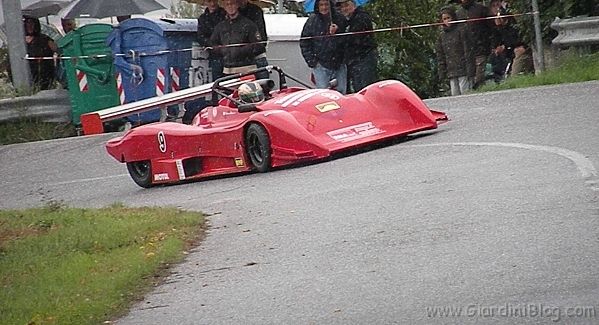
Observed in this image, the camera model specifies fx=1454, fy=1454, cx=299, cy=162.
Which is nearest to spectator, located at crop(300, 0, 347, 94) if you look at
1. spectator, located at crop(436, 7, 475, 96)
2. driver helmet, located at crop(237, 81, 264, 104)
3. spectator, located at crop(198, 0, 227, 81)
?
spectator, located at crop(198, 0, 227, 81)

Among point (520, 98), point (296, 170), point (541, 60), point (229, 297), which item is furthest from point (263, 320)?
point (541, 60)

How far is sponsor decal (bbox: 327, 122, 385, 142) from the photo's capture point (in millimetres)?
13977

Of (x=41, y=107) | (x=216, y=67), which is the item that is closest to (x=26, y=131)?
(x=41, y=107)

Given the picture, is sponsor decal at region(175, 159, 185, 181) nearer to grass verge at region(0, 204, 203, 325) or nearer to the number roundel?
the number roundel

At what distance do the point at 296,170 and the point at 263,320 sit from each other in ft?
22.0

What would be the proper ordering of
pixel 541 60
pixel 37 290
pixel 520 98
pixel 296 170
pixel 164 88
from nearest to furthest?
pixel 37 290 → pixel 296 170 → pixel 520 98 → pixel 541 60 → pixel 164 88

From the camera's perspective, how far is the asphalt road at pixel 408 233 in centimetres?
704

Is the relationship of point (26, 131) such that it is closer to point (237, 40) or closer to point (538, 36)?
point (237, 40)

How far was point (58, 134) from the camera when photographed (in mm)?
21672

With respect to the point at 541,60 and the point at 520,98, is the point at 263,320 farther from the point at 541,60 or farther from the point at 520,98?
the point at 541,60

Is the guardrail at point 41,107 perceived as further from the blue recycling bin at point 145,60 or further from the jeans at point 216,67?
the jeans at point 216,67

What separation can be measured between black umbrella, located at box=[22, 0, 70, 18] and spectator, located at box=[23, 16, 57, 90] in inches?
136

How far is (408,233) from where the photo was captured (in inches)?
354

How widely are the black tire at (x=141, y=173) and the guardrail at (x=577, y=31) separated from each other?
731cm
